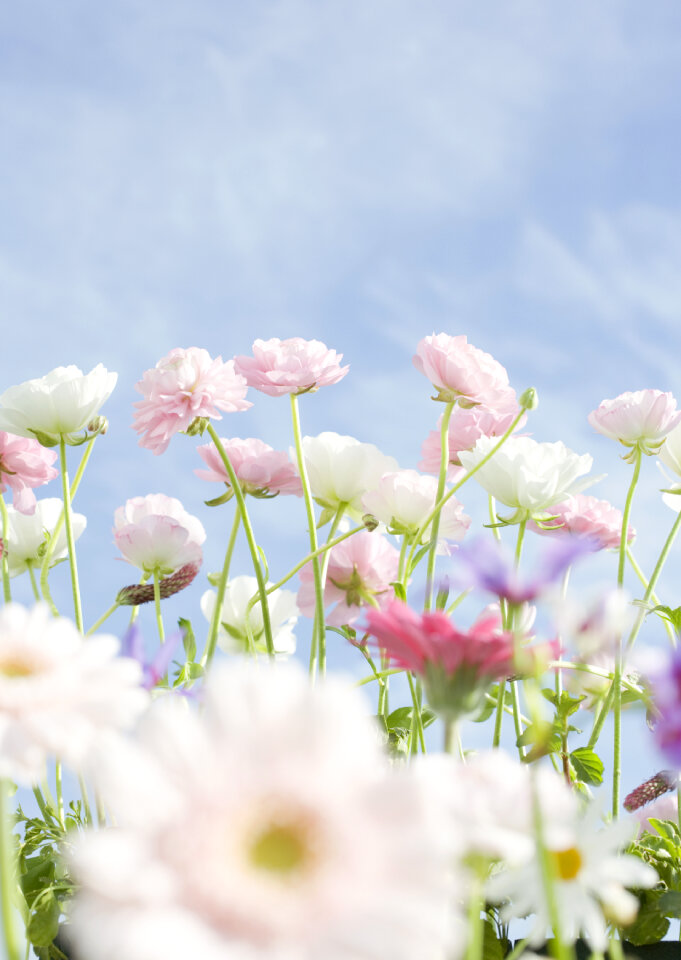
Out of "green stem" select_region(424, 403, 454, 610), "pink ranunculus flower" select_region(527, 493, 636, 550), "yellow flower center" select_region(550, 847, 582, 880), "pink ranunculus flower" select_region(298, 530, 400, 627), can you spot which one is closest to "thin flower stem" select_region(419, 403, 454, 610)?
"green stem" select_region(424, 403, 454, 610)

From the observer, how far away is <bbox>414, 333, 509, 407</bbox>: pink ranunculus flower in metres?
1.06

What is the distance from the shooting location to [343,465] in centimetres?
113

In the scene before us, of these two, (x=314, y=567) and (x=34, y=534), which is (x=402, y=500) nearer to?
(x=314, y=567)

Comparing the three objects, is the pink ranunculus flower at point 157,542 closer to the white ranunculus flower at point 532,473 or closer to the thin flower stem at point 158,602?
the thin flower stem at point 158,602

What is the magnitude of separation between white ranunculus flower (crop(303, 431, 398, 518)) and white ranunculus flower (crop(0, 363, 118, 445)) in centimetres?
25

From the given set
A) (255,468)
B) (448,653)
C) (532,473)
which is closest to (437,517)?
(532,473)

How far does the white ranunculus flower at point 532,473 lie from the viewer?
0.99m

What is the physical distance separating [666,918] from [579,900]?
586 millimetres

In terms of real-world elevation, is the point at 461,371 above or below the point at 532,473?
above

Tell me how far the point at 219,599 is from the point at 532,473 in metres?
0.35

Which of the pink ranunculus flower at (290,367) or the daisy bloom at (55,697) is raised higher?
the pink ranunculus flower at (290,367)

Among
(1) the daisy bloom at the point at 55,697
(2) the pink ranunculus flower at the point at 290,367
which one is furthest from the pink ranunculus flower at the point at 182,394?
(1) the daisy bloom at the point at 55,697

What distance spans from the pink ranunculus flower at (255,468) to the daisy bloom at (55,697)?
0.73 m

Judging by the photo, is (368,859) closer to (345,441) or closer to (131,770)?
(131,770)
